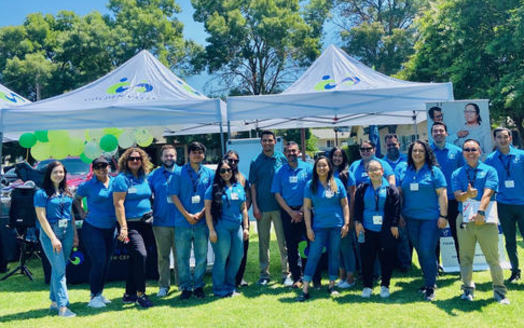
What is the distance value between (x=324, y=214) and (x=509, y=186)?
1.94 meters

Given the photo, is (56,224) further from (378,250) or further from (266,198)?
(378,250)

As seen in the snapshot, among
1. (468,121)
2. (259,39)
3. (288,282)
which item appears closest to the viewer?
(288,282)

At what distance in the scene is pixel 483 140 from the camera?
5051 mm

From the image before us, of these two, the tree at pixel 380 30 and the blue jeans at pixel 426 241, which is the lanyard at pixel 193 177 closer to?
the blue jeans at pixel 426 241

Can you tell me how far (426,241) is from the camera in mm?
3900

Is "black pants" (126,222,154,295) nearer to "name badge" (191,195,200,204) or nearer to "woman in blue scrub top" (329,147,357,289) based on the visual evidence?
"name badge" (191,195,200,204)

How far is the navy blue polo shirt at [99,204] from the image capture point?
3.97 metres

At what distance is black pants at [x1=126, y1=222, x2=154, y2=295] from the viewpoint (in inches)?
158

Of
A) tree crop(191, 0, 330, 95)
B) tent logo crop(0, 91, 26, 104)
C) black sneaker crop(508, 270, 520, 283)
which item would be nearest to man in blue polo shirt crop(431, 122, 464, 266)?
black sneaker crop(508, 270, 520, 283)

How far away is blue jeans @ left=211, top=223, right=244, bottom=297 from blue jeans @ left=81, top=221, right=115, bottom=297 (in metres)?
1.05

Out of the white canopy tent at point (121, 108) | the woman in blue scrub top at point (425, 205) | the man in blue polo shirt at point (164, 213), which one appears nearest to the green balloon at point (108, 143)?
the white canopy tent at point (121, 108)

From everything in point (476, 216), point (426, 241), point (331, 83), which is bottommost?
point (426, 241)

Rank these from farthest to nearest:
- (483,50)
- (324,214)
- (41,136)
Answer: (483,50), (41,136), (324,214)

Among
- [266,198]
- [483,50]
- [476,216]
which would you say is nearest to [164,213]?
[266,198]
